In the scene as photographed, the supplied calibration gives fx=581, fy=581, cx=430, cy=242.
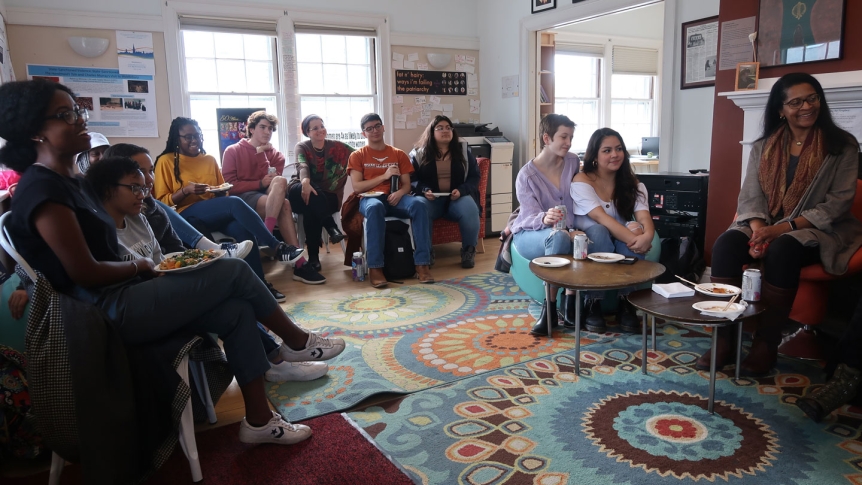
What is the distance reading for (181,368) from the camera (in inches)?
67.6

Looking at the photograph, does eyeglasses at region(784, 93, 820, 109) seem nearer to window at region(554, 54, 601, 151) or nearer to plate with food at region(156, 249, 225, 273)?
plate with food at region(156, 249, 225, 273)

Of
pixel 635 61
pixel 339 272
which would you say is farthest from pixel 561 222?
pixel 635 61

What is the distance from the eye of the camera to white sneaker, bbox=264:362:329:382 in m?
2.39

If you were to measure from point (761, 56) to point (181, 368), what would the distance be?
3.22 meters

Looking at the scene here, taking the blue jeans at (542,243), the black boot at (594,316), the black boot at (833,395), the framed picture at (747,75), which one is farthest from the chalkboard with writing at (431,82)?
the black boot at (833,395)

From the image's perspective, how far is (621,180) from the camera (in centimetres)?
302

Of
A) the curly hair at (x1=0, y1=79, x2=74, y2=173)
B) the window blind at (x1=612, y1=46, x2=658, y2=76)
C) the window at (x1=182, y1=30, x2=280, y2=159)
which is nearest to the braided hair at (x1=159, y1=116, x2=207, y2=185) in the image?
the window at (x1=182, y1=30, x2=280, y2=159)

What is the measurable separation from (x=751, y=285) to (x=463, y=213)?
2.48m

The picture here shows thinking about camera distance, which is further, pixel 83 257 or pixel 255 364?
pixel 255 364

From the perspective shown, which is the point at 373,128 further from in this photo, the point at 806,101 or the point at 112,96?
the point at 806,101

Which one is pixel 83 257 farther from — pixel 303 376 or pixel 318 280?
pixel 318 280

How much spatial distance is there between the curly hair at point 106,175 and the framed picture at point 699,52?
378 centimetres

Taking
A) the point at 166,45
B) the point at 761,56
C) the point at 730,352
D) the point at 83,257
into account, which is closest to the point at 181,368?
the point at 83,257

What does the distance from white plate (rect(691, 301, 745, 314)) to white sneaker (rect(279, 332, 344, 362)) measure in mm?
1356
